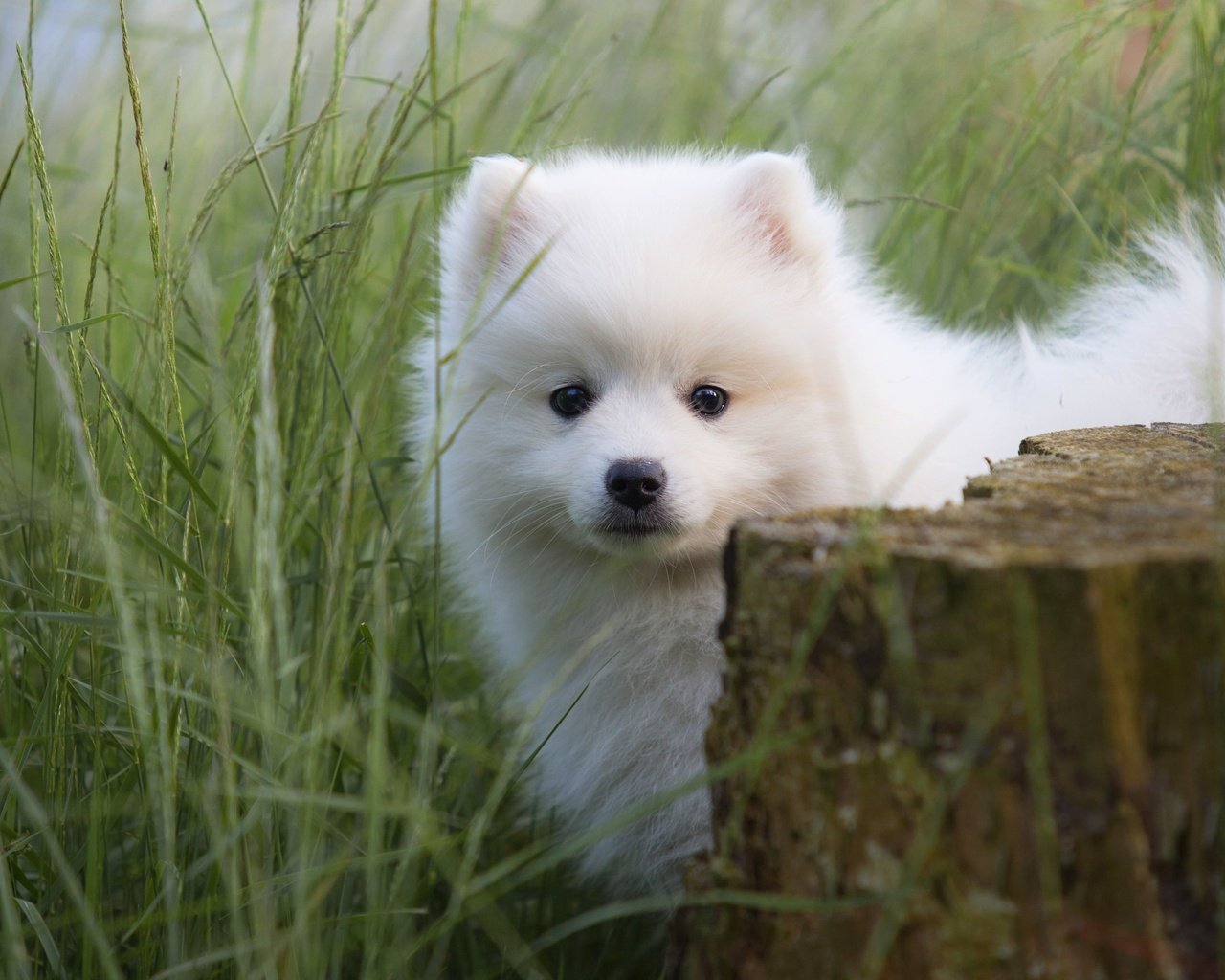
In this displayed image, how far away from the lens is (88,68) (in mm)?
5102

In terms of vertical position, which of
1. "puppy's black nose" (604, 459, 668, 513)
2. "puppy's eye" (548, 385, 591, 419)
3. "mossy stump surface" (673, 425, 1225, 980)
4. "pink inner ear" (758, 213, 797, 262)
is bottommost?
"mossy stump surface" (673, 425, 1225, 980)

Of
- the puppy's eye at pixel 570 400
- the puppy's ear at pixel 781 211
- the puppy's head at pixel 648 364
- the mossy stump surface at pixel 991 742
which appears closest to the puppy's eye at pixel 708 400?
the puppy's head at pixel 648 364

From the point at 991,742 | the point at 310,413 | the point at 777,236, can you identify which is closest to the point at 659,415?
the point at 777,236

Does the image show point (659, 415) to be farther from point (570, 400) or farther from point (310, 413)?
point (310, 413)

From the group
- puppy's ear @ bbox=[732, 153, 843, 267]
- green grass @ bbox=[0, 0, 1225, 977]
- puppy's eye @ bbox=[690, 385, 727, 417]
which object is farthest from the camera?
puppy's ear @ bbox=[732, 153, 843, 267]

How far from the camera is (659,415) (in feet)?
8.28

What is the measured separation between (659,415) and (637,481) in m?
0.21

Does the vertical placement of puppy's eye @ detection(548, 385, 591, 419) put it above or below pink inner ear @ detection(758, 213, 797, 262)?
below

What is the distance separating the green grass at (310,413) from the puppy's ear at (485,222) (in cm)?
16

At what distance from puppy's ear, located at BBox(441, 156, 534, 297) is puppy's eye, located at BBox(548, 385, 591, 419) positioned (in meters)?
0.35

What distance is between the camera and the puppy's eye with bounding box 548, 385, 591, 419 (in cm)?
263

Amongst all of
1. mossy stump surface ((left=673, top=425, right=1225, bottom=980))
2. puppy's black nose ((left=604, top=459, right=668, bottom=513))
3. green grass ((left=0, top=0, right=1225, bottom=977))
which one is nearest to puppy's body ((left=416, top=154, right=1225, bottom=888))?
puppy's black nose ((left=604, top=459, right=668, bottom=513))

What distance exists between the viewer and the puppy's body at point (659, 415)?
8.13 ft

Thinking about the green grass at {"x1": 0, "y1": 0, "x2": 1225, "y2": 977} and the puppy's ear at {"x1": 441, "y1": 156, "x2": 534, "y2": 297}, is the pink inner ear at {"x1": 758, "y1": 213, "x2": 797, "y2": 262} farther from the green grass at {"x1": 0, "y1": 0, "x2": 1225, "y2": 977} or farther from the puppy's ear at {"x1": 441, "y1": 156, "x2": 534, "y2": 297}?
the puppy's ear at {"x1": 441, "y1": 156, "x2": 534, "y2": 297}
